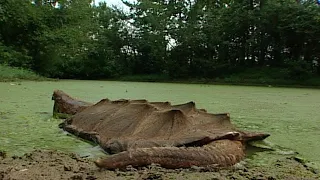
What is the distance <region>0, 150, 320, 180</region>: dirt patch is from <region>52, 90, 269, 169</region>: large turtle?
0.16 feet

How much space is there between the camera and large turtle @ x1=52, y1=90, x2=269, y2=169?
1.69 metres

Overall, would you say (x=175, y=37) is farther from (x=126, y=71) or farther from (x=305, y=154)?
(x=305, y=154)

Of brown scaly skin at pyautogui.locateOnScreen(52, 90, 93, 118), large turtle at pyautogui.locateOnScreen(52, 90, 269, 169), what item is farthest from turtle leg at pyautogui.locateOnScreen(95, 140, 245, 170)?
brown scaly skin at pyautogui.locateOnScreen(52, 90, 93, 118)

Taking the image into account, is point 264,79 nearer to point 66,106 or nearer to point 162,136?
point 66,106

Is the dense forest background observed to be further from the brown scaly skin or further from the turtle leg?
the turtle leg

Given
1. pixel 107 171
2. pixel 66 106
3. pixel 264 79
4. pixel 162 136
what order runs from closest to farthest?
pixel 107 171 → pixel 162 136 → pixel 66 106 → pixel 264 79

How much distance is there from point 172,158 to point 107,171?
0.91 ft

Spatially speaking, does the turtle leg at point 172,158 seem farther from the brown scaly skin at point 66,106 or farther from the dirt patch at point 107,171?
the brown scaly skin at point 66,106

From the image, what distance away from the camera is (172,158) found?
5.54ft

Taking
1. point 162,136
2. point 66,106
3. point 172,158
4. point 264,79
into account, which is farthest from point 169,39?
point 172,158

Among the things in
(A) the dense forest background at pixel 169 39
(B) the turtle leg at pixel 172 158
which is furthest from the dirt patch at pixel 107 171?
(A) the dense forest background at pixel 169 39

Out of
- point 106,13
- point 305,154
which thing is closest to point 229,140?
point 305,154

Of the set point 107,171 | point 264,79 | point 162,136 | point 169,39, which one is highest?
point 169,39

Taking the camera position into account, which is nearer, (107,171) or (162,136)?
(107,171)
